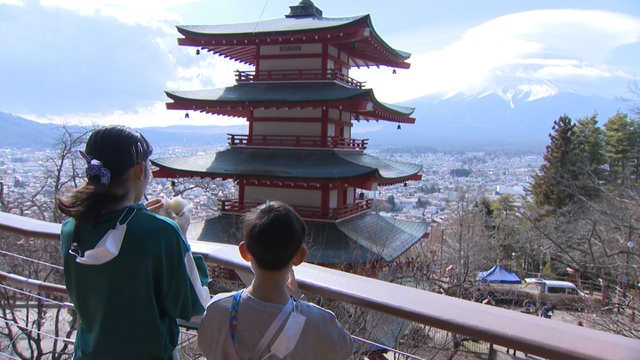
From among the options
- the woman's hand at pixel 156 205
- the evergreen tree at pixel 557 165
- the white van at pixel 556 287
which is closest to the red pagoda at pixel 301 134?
the woman's hand at pixel 156 205

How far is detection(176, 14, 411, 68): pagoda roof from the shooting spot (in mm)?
10336

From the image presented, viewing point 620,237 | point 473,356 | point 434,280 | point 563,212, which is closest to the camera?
point 434,280

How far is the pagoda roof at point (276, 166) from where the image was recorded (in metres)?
9.94

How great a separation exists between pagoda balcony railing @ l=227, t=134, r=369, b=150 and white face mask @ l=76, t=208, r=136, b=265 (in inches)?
381

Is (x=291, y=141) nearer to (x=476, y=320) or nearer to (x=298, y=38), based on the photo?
(x=298, y=38)

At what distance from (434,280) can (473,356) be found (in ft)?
13.9

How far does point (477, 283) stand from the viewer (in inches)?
450

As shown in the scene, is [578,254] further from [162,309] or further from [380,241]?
[162,309]

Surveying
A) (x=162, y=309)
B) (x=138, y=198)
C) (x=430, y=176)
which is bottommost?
(x=430, y=176)

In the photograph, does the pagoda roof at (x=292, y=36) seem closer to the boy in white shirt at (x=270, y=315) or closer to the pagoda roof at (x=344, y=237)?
the pagoda roof at (x=344, y=237)

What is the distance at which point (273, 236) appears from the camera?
1.29 metres

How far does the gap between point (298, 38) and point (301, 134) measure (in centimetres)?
245

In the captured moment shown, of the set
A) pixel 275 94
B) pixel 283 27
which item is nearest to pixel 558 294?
pixel 275 94

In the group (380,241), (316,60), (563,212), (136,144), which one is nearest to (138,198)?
(136,144)
